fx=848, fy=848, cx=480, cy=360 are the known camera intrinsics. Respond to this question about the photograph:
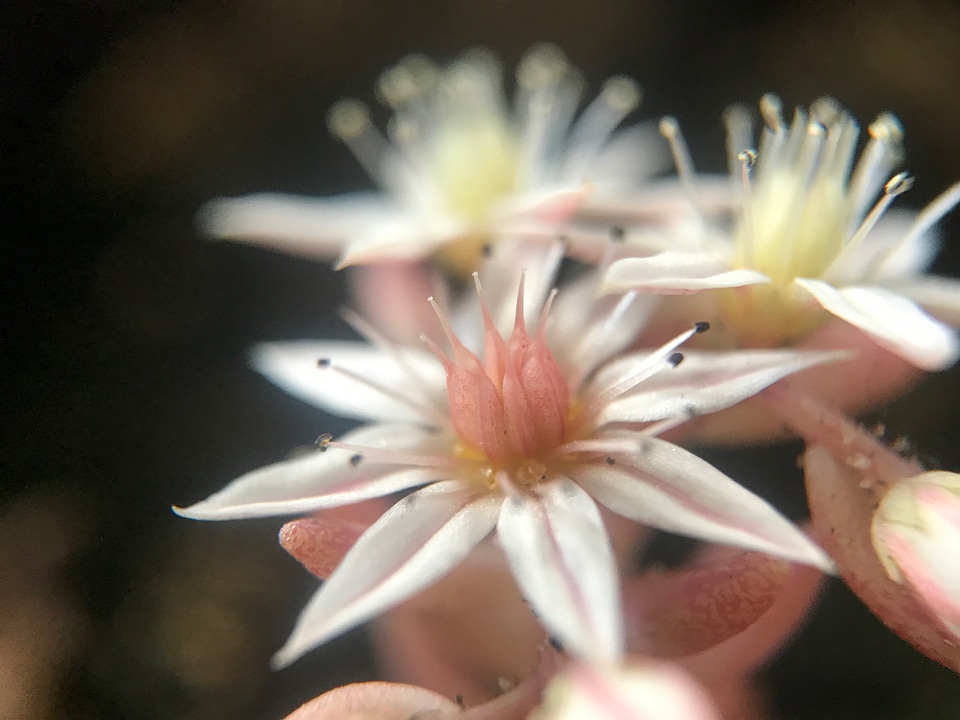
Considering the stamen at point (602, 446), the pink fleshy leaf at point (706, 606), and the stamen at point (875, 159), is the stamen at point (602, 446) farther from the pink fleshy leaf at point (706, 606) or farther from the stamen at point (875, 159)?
the stamen at point (875, 159)

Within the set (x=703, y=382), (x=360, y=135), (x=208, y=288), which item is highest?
(x=703, y=382)

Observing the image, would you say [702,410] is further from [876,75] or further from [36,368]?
[876,75]

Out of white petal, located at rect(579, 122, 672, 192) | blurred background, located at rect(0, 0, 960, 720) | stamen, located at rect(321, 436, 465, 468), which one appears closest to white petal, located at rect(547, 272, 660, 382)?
stamen, located at rect(321, 436, 465, 468)

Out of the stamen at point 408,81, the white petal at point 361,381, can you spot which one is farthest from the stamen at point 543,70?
the white petal at point 361,381

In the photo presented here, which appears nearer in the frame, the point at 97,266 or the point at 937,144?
the point at 97,266

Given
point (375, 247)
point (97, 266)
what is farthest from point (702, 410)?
point (97, 266)

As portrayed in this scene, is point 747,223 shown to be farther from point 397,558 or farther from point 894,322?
point 397,558

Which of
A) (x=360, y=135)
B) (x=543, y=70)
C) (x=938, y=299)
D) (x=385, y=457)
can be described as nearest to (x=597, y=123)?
(x=543, y=70)
